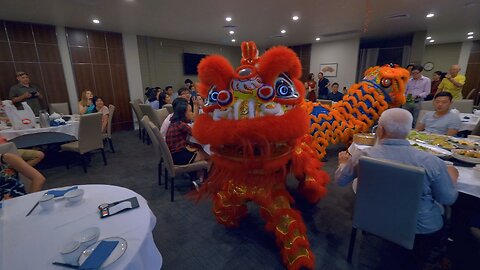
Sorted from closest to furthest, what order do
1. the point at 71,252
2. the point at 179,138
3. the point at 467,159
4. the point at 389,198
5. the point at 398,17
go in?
1. the point at 71,252
2. the point at 389,198
3. the point at 467,159
4. the point at 179,138
5. the point at 398,17

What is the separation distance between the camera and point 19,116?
9.29 ft

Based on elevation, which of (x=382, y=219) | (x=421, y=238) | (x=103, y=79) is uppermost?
(x=103, y=79)

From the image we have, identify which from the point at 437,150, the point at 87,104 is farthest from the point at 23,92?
the point at 437,150

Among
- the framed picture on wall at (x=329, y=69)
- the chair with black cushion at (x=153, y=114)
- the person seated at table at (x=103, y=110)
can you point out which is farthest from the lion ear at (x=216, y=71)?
the framed picture on wall at (x=329, y=69)

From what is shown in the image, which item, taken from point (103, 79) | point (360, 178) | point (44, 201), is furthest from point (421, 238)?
point (103, 79)

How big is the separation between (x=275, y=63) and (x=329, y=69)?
24.1 feet

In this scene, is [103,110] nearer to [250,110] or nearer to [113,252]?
[250,110]

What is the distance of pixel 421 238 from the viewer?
4.59ft

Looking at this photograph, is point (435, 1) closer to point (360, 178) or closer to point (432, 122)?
point (432, 122)

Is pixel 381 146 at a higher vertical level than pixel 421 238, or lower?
higher

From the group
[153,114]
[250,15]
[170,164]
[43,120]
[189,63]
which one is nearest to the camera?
[170,164]

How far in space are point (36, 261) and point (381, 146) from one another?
1.76m

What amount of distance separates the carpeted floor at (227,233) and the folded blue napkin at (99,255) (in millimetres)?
869

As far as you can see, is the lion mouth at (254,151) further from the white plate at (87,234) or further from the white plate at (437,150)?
the white plate at (437,150)
